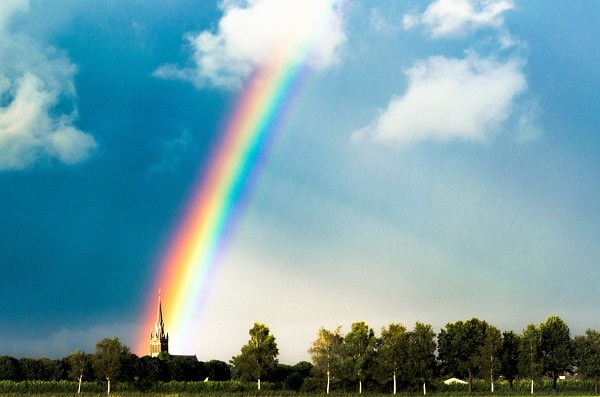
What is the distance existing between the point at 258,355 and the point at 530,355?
4821 centimetres

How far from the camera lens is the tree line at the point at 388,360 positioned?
374 ft

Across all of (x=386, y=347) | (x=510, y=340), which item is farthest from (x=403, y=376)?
(x=510, y=340)

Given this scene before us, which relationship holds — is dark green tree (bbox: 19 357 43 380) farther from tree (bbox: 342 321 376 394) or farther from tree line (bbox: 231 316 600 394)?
tree (bbox: 342 321 376 394)

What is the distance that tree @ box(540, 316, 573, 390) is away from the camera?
13338 centimetres

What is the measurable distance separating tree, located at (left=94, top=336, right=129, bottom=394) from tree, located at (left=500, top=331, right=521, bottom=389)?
65.0 metres

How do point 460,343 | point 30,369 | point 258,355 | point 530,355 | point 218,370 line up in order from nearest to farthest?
point 258,355 < point 530,355 < point 460,343 < point 30,369 < point 218,370

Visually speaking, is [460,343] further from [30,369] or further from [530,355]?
[30,369]

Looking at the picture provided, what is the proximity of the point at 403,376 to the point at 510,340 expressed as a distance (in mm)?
27932

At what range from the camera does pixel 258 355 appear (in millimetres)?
112062

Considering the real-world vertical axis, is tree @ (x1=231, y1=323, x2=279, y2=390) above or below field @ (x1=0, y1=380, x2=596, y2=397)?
above

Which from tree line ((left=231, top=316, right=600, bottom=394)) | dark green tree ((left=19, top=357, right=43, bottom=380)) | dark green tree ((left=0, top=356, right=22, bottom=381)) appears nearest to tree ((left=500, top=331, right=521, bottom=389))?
tree line ((left=231, top=316, right=600, bottom=394))

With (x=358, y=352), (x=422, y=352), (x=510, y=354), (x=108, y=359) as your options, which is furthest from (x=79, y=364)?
(x=510, y=354)

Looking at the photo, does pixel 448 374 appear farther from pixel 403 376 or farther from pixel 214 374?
pixel 214 374

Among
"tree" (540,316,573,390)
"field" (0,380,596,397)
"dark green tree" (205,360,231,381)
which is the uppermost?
"tree" (540,316,573,390)
